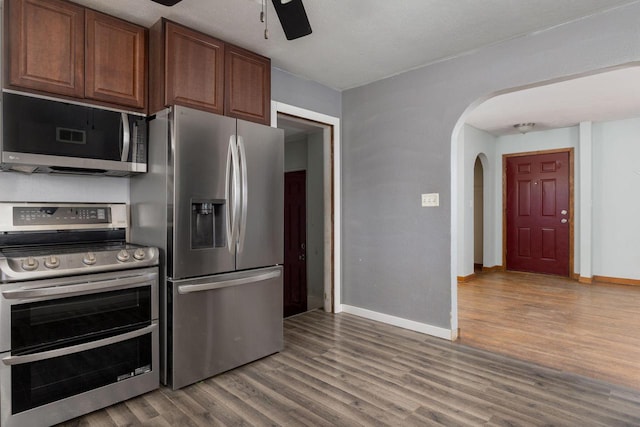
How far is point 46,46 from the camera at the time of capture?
2.11 metres

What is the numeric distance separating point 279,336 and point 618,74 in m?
4.30

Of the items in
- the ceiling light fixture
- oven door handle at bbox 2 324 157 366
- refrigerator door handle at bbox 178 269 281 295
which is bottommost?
oven door handle at bbox 2 324 157 366

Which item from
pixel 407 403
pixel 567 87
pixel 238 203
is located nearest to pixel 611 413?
pixel 407 403

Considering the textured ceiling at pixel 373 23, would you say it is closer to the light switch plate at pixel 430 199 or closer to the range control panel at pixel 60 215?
the light switch plate at pixel 430 199

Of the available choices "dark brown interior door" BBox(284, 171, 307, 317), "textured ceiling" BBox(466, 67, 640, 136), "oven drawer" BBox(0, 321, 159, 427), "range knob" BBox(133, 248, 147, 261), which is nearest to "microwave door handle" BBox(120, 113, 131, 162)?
"range knob" BBox(133, 248, 147, 261)

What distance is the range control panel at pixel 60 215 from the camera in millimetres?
2285

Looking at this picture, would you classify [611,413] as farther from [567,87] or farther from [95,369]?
[567,87]

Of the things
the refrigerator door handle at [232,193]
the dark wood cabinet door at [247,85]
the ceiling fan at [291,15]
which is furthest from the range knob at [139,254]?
the ceiling fan at [291,15]

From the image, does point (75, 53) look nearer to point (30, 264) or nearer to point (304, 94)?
point (30, 264)

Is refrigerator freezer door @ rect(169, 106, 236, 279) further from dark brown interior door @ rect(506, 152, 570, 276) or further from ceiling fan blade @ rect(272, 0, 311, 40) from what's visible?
dark brown interior door @ rect(506, 152, 570, 276)

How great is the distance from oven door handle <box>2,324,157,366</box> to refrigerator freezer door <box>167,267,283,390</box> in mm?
202

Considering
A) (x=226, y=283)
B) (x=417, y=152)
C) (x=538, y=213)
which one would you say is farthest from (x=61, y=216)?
(x=538, y=213)

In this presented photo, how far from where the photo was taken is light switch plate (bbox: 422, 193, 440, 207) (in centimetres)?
331

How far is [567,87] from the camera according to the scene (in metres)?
4.14
